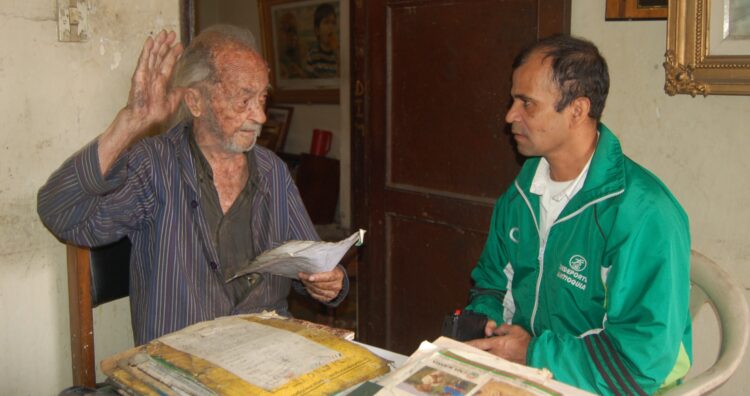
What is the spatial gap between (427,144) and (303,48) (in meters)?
3.53

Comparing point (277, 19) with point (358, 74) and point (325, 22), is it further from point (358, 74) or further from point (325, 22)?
point (358, 74)

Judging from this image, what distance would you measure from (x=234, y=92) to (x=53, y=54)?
25.2 inches

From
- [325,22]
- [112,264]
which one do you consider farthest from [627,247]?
[325,22]

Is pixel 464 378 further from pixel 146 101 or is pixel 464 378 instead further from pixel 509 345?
pixel 146 101

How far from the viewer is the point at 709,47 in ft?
7.90

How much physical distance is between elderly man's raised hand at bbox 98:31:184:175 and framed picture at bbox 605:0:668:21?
1580 millimetres

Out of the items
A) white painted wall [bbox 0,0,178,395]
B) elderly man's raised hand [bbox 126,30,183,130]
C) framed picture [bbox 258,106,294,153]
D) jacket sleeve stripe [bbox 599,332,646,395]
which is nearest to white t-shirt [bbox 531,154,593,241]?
jacket sleeve stripe [bbox 599,332,646,395]

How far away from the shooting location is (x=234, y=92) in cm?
219

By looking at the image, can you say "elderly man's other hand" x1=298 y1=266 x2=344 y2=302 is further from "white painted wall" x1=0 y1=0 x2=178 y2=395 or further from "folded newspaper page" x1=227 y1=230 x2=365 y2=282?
"white painted wall" x1=0 y1=0 x2=178 y2=395

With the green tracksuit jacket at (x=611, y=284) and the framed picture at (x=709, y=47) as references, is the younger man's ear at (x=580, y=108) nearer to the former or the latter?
the green tracksuit jacket at (x=611, y=284)

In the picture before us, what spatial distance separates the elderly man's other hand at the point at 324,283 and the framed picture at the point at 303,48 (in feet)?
14.3

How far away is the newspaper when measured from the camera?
1296 mm

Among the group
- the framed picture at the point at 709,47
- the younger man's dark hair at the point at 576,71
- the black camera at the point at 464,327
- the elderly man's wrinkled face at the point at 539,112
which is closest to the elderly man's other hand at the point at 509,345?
the black camera at the point at 464,327

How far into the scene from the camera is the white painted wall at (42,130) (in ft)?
7.35
